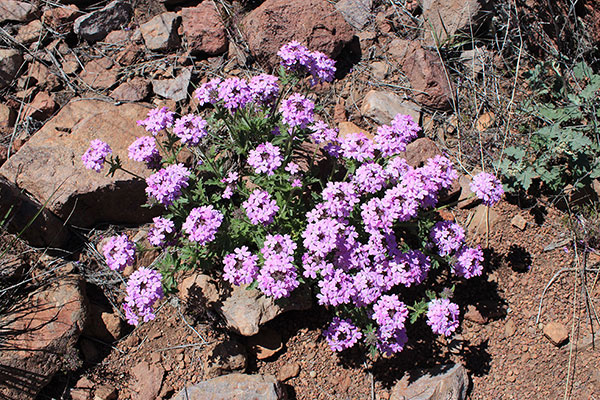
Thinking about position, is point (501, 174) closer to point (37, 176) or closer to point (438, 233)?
point (438, 233)

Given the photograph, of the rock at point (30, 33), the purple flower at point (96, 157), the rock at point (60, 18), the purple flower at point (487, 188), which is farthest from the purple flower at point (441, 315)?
the rock at point (30, 33)

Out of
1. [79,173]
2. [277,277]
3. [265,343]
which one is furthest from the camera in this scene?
[79,173]

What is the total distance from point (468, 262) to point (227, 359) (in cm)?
234

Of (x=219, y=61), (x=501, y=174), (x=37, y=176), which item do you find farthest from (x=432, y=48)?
(x=37, y=176)

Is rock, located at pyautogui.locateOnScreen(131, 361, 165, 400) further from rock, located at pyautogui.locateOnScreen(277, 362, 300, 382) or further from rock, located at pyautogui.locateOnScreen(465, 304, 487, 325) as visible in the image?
rock, located at pyautogui.locateOnScreen(465, 304, 487, 325)

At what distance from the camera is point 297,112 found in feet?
13.2

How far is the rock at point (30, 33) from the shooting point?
19.5 feet

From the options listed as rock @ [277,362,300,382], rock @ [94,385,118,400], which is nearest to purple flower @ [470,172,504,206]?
rock @ [277,362,300,382]

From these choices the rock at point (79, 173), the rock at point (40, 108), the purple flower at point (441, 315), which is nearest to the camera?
the purple flower at point (441, 315)

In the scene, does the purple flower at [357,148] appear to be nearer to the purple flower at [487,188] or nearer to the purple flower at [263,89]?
the purple flower at [263,89]

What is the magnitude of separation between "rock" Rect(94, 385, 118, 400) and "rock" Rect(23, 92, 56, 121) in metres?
3.09

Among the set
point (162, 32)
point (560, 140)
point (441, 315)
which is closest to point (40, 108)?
point (162, 32)

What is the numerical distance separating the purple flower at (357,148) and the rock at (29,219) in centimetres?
281

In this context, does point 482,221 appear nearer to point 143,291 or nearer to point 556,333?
point 556,333
